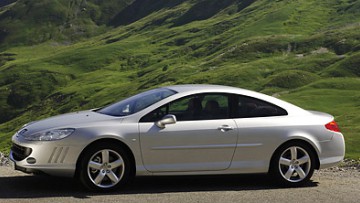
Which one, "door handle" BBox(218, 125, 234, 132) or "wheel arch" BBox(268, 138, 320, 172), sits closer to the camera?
"door handle" BBox(218, 125, 234, 132)

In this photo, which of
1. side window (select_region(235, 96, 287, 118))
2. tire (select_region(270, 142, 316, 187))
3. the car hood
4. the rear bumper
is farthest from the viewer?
the rear bumper

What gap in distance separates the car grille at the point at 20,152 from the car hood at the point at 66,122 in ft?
0.97

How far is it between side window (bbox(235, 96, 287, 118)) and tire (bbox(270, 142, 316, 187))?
670mm

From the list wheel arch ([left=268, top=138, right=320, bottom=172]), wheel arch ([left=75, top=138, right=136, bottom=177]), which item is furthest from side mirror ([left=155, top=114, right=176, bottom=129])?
wheel arch ([left=268, top=138, right=320, bottom=172])

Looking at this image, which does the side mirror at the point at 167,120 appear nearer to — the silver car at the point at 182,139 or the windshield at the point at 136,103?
the silver car at the point at 182,139

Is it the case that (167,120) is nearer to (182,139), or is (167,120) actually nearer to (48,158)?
(182,139)

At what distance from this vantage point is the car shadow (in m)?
9.35

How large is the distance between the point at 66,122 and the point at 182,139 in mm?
→ 2004

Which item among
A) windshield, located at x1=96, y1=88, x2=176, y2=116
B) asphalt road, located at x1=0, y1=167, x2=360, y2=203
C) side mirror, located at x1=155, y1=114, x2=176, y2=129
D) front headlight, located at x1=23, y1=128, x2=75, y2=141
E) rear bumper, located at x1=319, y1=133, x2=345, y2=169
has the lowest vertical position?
asphalt road, located at x1=0, y1=167, x2=360, y2=203

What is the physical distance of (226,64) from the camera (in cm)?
12462

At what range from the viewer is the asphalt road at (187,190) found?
359 inches

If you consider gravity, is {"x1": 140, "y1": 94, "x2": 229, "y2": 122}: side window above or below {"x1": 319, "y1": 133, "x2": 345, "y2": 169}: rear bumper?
above

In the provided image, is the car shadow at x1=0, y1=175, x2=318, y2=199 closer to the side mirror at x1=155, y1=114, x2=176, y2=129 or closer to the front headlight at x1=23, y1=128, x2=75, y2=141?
the front headlight at x1=23, y1=128, x2=75, y2=141

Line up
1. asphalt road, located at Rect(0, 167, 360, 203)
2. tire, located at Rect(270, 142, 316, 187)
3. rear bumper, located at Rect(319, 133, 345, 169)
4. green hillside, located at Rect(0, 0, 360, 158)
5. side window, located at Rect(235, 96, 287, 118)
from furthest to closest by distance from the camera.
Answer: green hillside, located at Rect(0, 0, 360, 158)
rear bumper, located at Rect(319, 133, 345, 169)
side window, located at Rect(235, 96, 287, 118)
tire, located at Rect(270, 142, 316, 187)
asphalt road, located at Rect(0, 167, 360, 203)
